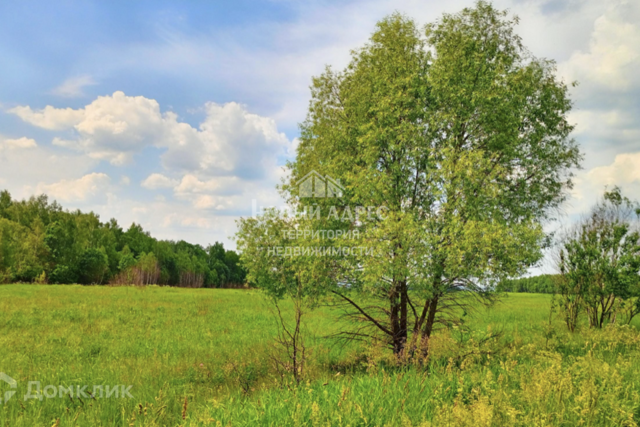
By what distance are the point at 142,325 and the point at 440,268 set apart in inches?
682

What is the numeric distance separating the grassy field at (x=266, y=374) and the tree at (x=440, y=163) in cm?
216

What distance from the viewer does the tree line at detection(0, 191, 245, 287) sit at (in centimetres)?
5784

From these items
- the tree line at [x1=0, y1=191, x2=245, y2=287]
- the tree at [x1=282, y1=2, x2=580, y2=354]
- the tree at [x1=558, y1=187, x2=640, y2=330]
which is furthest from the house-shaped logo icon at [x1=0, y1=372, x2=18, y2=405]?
the tree line at [x1=0, y1=191, x2=245, y2=287]

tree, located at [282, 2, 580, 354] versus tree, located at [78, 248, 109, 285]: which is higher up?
tree, located at [282, 2, 580, 354]

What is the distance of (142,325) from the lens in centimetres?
1964

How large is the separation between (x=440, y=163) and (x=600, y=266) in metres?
11.9

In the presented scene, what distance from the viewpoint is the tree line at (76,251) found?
57844 millimetres

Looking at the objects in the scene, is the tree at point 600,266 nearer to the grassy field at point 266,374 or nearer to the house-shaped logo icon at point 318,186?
the grassy field at point 266,374

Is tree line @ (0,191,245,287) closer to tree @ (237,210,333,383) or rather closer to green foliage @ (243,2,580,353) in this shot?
tree @ (237,210,333,383)

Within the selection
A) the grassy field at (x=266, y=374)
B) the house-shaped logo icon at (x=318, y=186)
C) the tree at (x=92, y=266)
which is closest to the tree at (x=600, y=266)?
the grassy field at (x=266, y=374)

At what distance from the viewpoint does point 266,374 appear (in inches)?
446

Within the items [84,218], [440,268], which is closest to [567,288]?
[440,268]

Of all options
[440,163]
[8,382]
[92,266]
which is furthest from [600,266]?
[92,266]

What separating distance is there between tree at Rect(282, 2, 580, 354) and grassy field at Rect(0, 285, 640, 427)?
216cm
